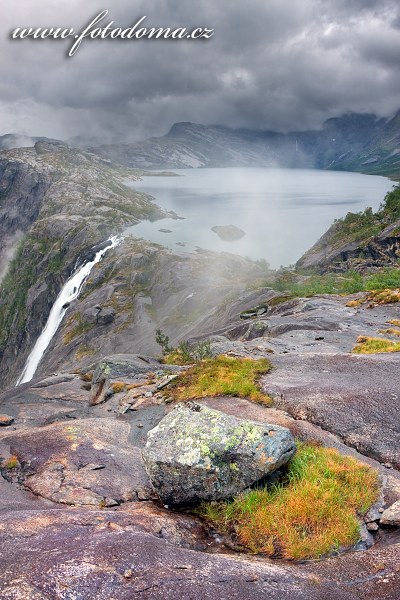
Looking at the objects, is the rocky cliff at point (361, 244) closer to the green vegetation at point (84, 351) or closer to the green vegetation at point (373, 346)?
the green vegetation at point (373, 346)

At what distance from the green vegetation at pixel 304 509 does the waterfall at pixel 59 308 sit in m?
97.9

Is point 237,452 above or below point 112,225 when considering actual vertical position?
below

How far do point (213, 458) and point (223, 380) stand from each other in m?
8.46

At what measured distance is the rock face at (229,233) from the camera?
17750 cm

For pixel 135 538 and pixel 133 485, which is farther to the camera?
pixel 133 485

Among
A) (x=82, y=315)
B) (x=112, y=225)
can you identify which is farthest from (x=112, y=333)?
(x=112, y=225)

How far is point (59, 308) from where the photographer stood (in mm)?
122750

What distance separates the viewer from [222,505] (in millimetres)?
10523

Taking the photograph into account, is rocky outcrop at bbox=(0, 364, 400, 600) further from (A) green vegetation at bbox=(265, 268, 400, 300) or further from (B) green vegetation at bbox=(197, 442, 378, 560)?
(A) green vegetation at bbox=(265, 268, 400, 300)

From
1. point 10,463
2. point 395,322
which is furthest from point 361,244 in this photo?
point 10,463

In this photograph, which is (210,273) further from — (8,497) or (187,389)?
(8,497)

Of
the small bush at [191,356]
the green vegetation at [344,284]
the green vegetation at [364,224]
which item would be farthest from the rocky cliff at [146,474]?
the green vegetation at [364,224]

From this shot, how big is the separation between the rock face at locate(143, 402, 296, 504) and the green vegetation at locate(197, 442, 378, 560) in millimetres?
398

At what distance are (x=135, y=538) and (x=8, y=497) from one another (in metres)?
6.02
